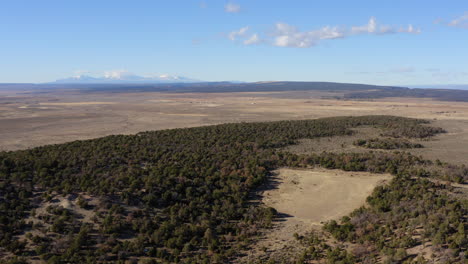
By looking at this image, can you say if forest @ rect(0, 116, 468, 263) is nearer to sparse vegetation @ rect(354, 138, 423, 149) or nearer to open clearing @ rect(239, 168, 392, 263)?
open clearing @ rect(239, 168, 392, 263)

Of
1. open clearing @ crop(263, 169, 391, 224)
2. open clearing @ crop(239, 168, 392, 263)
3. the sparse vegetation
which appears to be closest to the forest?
open clearing @ crop(239, 168, 392, 263)

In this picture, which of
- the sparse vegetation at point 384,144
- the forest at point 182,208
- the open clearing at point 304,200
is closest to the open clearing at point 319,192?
the open clearing at point 304,200

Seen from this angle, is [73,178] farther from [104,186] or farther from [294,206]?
[294,206]

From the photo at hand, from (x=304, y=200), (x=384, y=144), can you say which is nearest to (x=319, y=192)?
(x=304, y=200)

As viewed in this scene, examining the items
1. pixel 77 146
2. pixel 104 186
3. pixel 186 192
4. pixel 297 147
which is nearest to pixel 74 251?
pixel 104 186

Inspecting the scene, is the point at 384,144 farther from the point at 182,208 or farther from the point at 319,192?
the point at 182,208
